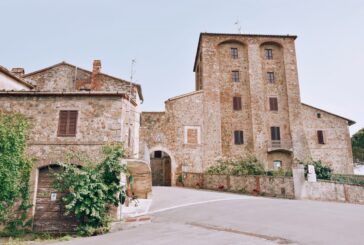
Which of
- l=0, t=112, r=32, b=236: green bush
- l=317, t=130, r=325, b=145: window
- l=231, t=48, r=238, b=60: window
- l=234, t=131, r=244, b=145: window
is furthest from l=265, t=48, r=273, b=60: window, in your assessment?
l=0, t=112, r=32, b=236: green bush

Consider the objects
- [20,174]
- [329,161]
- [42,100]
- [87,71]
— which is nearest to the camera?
[20,174]

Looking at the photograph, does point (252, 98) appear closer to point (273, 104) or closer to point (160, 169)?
point (273, 104)

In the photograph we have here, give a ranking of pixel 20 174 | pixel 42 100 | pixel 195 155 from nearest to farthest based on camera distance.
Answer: pixel 20 174 → pixel 42 100 → pixel 195 155

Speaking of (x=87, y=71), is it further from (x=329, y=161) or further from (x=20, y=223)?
(x=329, y=161)

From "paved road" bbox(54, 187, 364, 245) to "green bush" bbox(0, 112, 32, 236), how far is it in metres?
3.22

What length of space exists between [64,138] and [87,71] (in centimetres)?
806

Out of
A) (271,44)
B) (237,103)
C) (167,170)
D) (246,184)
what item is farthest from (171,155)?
(271,44)

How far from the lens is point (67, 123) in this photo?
11719 mm

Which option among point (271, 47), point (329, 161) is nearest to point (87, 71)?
point (271, 47)

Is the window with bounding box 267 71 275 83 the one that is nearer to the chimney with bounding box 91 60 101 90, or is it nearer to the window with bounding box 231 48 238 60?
the window with bounding box 231 48 238 60

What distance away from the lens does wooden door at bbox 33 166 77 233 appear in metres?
10.8

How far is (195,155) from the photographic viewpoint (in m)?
23.6

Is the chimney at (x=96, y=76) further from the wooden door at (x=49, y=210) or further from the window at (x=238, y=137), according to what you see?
the window at (x=238, y=137)

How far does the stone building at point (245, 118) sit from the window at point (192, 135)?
0.09m
